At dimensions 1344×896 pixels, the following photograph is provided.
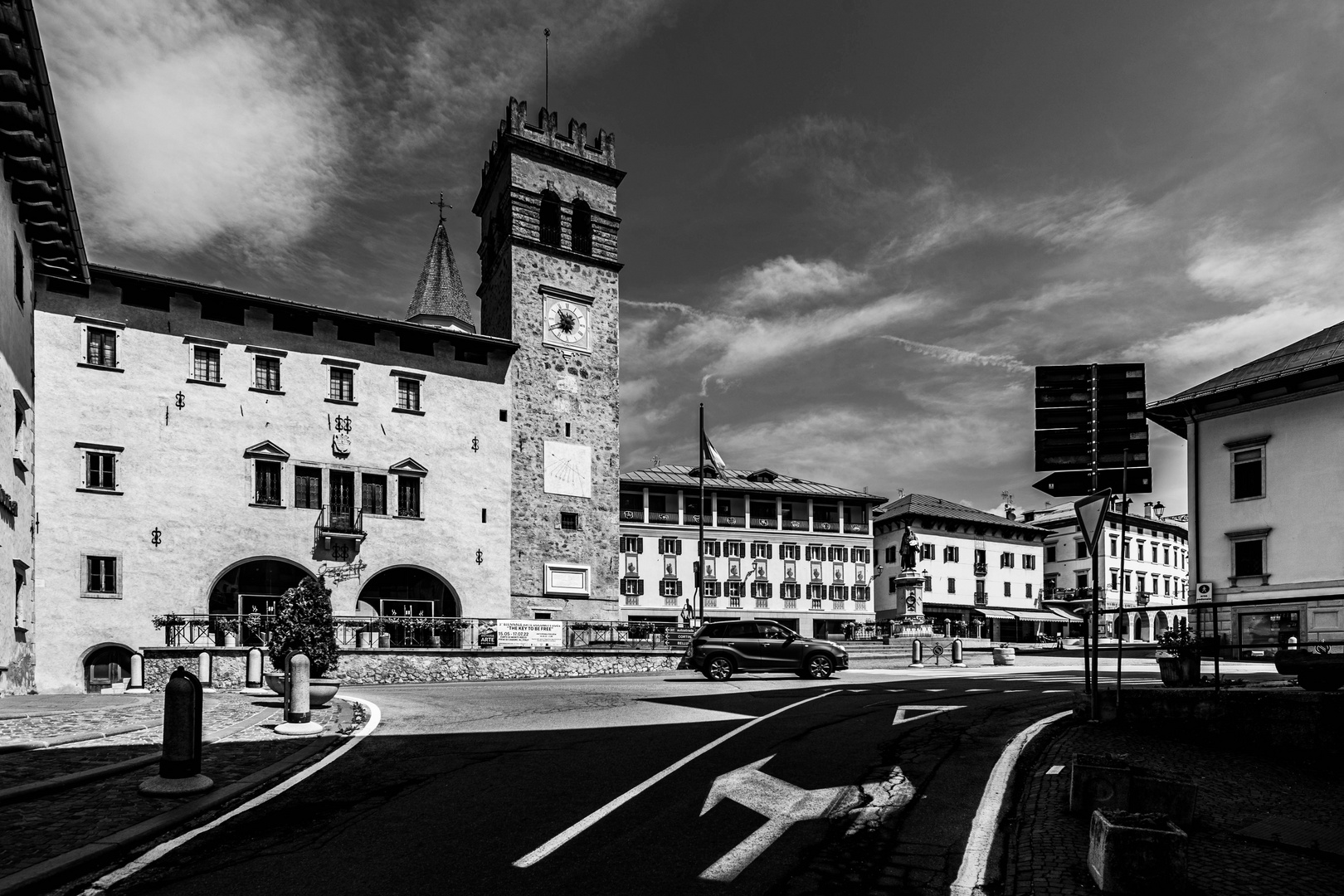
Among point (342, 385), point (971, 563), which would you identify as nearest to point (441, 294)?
point (342, 385)

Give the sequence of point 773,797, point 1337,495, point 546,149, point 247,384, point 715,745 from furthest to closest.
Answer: point 546,149 → point 247,384 → point 1337,495 → point 715,745 → point 773,797

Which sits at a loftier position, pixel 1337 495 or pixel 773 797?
pixel 1337 495

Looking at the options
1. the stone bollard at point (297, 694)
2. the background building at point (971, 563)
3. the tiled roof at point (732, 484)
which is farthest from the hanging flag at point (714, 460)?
the stone bollard at point (297, 694)

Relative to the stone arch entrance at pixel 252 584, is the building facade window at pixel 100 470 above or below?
above

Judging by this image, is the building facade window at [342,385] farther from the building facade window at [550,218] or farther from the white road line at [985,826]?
the white road line at [985,826]

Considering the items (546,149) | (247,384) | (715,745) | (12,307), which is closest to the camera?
(715,745)

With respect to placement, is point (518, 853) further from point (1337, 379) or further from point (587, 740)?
point (1337, 379)

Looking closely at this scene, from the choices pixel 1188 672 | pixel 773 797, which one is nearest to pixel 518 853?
pixel 773 797

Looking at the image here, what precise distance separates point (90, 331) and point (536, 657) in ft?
65.0

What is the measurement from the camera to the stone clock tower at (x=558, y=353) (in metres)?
42.9

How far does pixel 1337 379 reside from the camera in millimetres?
31375

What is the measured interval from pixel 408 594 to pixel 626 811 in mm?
32866

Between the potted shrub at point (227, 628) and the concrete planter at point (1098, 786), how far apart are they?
27046mm

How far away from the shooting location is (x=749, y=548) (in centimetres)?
7375
